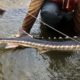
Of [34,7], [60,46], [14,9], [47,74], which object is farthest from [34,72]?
[14,9]

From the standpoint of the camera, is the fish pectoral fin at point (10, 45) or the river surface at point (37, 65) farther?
the fish pectoral fin at point (10, 45)

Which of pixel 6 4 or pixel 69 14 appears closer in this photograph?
pixel 69 14

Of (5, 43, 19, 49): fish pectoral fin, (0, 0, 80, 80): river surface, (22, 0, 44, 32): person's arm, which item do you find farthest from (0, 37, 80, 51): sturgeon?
(22, 0, 44, 32): person's arm

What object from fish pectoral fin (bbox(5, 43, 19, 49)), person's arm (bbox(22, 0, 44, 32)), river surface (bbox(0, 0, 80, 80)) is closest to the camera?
river surface (bbox(0, 0, 80, 80))

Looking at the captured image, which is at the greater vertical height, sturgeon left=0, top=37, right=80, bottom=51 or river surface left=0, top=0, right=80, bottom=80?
sturgeon left=0, top=37, right=80, bottom=51

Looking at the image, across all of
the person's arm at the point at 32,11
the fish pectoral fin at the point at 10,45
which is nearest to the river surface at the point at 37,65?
the fish pectoral fin at the point at 10,45

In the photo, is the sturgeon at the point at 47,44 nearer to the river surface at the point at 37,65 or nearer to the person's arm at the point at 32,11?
the river surface at the point at 37,65

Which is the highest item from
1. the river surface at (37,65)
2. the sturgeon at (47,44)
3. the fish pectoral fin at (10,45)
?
the sturgeon at (47,44)

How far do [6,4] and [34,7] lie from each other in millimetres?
1452

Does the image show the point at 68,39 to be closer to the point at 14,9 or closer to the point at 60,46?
the point at 60,46

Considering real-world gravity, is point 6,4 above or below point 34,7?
below

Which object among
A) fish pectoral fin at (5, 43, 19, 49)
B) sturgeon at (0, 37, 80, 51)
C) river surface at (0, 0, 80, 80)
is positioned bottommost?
river surface at (0, 0, 80, 80)

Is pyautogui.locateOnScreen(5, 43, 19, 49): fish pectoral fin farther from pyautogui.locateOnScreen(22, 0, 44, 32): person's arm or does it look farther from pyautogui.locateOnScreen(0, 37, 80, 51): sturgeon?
pyautogui.locateOnScreen(22, 0, 44, 32): person's arm

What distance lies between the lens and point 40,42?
3.77 metres
